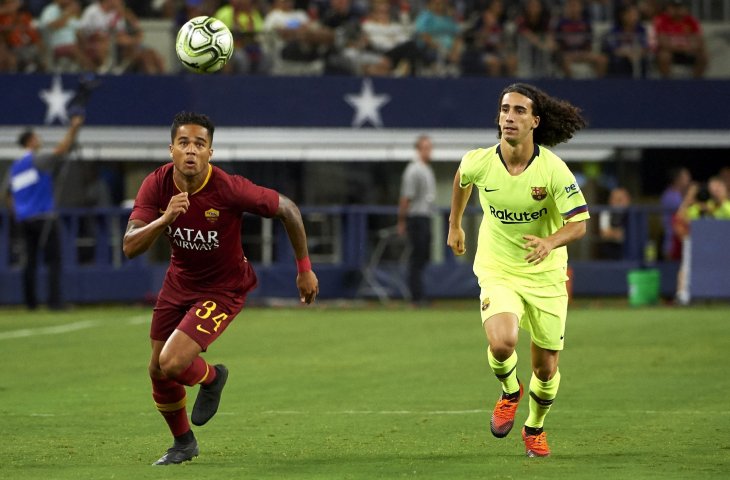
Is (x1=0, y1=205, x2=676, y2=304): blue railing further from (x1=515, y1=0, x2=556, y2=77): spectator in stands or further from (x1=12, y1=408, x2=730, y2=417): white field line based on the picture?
(x1=12, y1=408, x2=730, y2=417): white field line

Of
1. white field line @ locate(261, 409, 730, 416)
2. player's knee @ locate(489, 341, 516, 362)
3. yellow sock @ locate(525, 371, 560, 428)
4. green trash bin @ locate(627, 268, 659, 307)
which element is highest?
player's knee @ locate(489, 341, 516, 362)

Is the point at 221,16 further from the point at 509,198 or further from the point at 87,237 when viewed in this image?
the point at 509,198

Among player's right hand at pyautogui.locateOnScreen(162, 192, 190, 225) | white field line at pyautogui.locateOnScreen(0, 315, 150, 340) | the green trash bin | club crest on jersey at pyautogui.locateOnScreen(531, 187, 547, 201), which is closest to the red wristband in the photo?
player's right hand at pyautogui.locateOnScreen(162, 192, 190, 225)

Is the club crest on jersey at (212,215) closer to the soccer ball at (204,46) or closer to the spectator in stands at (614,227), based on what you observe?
the soccer ball at (204,46)

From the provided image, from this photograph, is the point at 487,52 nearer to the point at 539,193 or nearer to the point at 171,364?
the point at 539,193

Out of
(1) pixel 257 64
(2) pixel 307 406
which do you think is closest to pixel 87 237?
(1) pixel 257 64

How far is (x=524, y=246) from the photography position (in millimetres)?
8797

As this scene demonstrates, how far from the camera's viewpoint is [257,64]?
24.1 m

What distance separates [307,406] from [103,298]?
40.4 ft

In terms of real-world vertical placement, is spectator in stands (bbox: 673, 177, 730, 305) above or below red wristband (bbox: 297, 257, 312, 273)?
below

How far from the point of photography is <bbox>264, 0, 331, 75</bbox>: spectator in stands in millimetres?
23766

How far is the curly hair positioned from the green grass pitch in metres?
1.91

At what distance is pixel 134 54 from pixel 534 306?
16.1 meters

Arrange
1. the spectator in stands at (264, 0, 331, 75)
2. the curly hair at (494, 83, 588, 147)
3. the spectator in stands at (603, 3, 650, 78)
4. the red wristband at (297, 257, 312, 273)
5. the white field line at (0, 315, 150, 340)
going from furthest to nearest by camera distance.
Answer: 1. the spectator in stands at (603, 3, 650, 78)
2. the spectator in stands at (264, 0, 331, 75)
3. the white field line at (0, 315, 150, 340)
4. the curly hair at (494, 83, 588, 147)
5. the red wristband at (297, 257, 312, 273)
